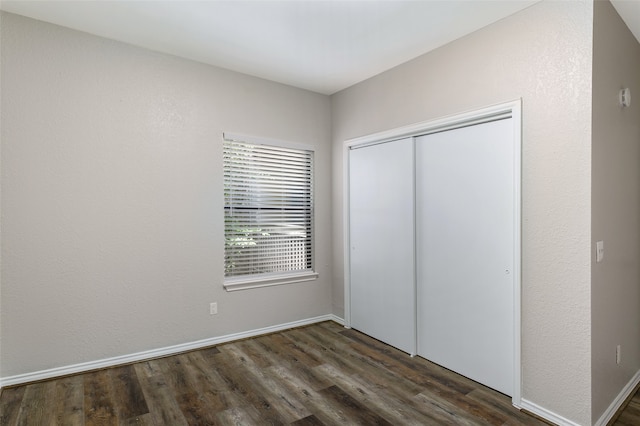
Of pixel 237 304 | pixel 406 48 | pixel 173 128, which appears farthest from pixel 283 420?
pixel 406 48

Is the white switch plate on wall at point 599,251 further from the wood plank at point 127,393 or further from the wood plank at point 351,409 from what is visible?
the wood plank at point 127,393

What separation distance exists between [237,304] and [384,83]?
8.65 feet

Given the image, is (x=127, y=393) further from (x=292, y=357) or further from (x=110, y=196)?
(x=110, y=196)

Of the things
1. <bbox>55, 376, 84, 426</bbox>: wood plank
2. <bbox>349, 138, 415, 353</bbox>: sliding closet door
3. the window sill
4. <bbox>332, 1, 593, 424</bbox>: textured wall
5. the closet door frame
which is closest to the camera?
<bbox>332, 1, 593, 424</bbox>: textured wall

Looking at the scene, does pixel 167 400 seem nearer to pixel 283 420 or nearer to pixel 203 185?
pixel 283 420

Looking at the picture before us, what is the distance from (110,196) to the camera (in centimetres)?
287

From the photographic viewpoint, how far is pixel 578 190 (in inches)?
81.9

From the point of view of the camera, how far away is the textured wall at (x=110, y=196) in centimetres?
255

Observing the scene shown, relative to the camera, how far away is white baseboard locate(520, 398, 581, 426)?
84.6 inches

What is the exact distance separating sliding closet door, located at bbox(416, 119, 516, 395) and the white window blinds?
4.50 ft

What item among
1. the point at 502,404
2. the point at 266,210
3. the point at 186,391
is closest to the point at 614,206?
the point at 502,404

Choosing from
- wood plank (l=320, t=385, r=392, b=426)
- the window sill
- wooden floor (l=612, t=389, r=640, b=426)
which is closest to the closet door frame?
wooden floor (l=612, t=389, r=640, b=426)

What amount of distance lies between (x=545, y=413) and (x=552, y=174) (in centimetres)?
152

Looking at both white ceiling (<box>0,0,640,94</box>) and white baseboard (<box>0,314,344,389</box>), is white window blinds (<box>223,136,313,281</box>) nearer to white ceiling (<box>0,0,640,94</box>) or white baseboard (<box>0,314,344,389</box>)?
white baseboard (<box>0,314,344,389</box>)
